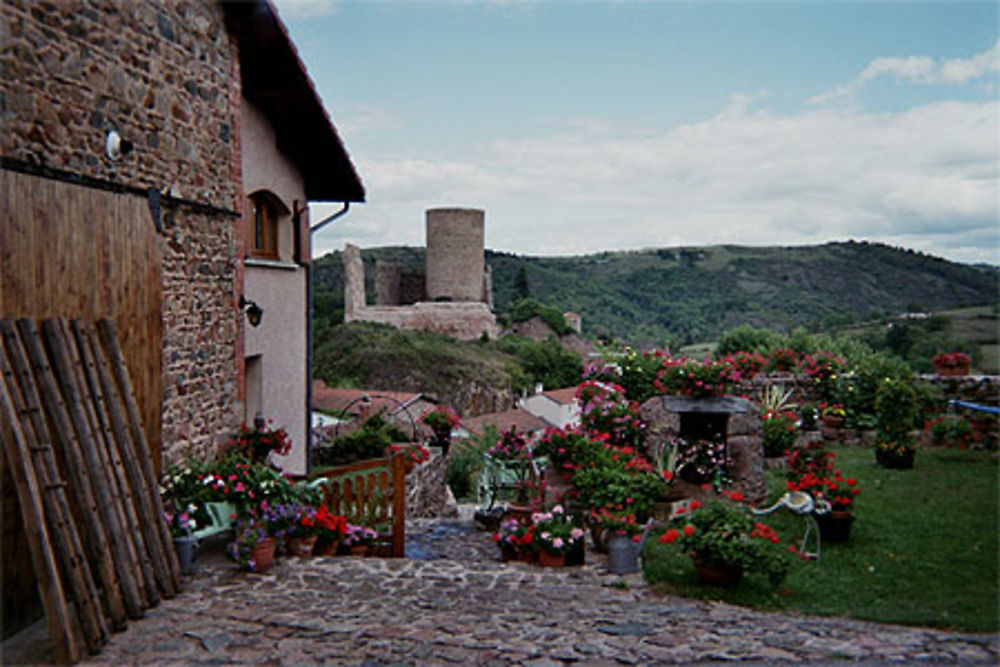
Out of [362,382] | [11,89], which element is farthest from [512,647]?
[362,382]

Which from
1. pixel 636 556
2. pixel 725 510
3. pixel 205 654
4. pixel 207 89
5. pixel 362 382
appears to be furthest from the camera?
pixel 362 382

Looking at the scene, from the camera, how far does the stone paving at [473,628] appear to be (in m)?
4.36

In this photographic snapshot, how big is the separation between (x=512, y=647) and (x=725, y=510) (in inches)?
97.1

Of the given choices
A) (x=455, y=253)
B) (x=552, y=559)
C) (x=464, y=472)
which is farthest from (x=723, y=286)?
(x=552, y=559)

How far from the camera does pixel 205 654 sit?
440 centimetres

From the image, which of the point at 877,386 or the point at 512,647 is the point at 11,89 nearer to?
the point at 512,647

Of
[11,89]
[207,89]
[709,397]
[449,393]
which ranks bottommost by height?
[449,393]

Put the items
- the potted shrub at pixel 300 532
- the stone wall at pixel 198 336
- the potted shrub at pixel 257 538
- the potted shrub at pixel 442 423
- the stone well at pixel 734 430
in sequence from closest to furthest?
the potted shrub at pixel 257 538 < the stone wall at pixel 198 336 < the potted shrub at pixel 300 532 < the stone well at pixel 734 430 < the potted shrub at pixel 442 423

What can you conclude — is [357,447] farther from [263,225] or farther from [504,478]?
[263,225]

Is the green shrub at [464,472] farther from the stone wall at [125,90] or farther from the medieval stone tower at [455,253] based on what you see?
the medieval stone tower at [455,253]

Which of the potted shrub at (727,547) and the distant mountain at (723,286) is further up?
the distant mountain at (723,286)

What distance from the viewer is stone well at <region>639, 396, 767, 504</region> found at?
28.9ft

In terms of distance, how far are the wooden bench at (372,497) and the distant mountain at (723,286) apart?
3688 centimetres

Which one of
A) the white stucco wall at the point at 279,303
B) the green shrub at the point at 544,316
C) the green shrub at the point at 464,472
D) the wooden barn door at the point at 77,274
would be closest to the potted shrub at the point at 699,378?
the white stucco wall at the point at 279,303
